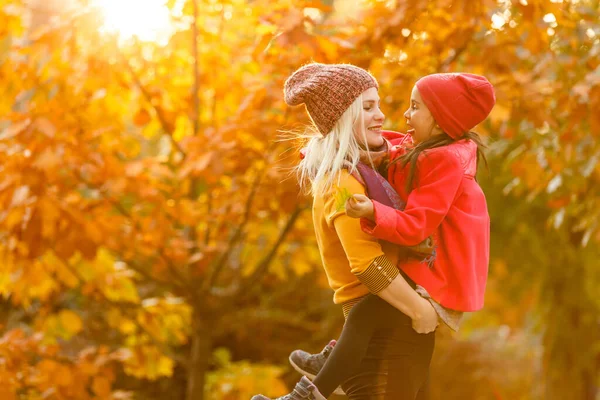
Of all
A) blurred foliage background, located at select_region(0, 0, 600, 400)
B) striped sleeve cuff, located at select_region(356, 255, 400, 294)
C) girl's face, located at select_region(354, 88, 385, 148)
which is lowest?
blurred foliage background, located at select_region(0, 0, 600, 400)

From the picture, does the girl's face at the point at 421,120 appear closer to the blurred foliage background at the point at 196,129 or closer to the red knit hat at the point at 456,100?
the red knit hat at the point at 456,100

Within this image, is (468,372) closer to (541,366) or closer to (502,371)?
(502,371)

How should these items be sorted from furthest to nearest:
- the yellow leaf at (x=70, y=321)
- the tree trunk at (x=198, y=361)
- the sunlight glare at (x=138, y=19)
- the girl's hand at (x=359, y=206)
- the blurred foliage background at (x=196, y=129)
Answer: the yellow leaf at (x=70, y=321) < the tree trunk at (x=198, y=361) < the sunlight glare at (x=138, y=19) < the blurred foliage background at (x=196, y=129) < the girl's hand at (x=359, y=206)

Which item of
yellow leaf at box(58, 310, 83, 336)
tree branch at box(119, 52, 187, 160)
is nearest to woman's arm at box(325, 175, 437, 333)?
tree branch at box(119, 52, 187, 160)

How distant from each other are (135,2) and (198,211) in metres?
1.13

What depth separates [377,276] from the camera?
2.02 meters

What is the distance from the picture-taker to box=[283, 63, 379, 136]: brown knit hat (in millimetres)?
2172

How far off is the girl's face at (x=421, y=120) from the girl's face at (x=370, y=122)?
0.09m

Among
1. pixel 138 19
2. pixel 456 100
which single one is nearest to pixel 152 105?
pixel 138 19

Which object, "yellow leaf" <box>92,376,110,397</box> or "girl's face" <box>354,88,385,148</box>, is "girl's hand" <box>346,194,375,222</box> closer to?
"girl's face" <box>354,88,385,148</box>

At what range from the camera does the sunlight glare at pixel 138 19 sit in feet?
12.6

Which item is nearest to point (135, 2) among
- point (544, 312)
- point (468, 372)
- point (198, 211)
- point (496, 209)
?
point (198, 211)

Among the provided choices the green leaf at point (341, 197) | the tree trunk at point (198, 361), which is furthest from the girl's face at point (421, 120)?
the tree trunk at point (198, 361)

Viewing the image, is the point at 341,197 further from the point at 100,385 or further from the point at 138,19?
the point at 100,385
